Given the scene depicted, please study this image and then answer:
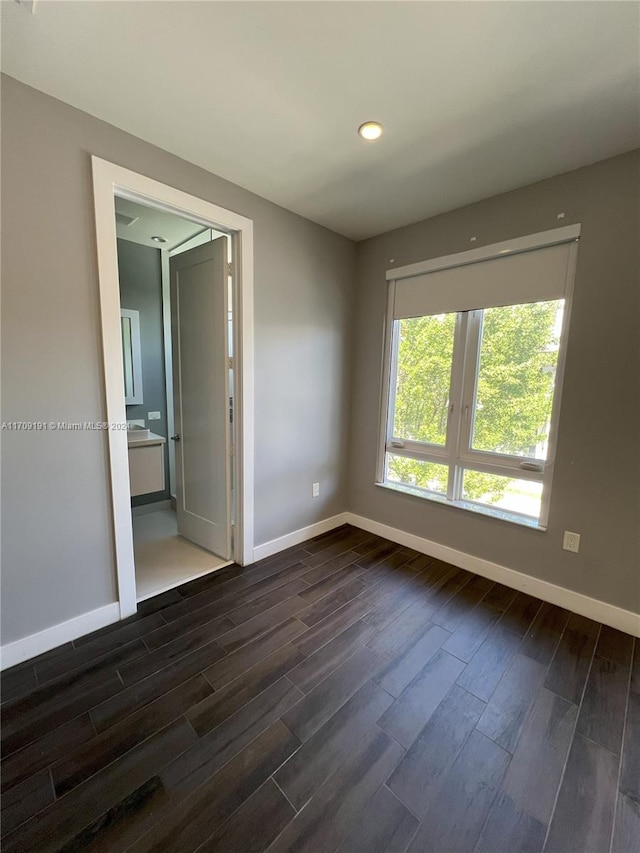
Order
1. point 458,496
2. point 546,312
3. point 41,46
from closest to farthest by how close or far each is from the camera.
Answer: point 41,46
point 546,312
point 458,496

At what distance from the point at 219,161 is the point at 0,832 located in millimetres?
2932

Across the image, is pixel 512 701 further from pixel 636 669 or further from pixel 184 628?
pixel 184 628

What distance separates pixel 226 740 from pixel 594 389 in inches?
98.9

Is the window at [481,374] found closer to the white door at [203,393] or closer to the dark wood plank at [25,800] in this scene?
the white door at [203,393]

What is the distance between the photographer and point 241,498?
2.48m

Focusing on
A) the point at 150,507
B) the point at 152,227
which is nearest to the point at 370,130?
A: the point at 152,227

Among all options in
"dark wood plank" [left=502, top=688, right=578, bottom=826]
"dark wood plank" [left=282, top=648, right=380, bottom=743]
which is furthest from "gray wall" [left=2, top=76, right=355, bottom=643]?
"dark wood plank" [left=502, top=688, right=578, bottom=826]

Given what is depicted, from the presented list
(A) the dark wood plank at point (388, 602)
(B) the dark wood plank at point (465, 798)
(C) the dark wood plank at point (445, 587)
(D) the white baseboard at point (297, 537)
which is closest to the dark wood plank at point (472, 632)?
(C) the dark wood plank at point (445, 587)

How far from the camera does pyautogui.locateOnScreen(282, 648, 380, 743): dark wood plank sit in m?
1.37

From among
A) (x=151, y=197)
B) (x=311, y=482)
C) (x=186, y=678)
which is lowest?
(x=186, y=678)

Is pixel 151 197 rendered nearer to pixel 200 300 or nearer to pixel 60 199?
pixel 60 199

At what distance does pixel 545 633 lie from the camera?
1924mm

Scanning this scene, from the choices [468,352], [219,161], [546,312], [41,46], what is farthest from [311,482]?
[41,46]

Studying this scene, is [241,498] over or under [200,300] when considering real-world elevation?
under
